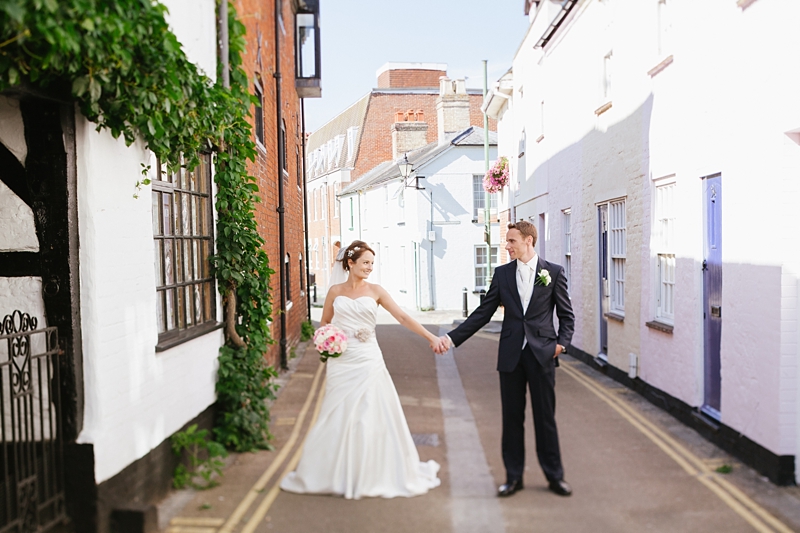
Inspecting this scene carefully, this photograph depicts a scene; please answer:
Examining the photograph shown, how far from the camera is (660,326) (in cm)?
982

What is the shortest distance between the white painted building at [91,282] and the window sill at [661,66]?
582cm

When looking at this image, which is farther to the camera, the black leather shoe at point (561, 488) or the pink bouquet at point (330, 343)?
the pink bouquet at point (330, 343)

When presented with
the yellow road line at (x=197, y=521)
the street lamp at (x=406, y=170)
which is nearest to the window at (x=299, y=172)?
the street lamp at (x=406, y=170)

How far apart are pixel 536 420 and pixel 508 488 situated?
59 cm

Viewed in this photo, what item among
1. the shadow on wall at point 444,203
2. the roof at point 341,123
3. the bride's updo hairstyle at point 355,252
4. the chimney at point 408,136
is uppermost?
the roof at point 341,123

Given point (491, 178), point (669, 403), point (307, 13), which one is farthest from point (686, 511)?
point (491, 178)

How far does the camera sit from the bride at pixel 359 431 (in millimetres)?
6418

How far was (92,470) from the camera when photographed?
5152mm

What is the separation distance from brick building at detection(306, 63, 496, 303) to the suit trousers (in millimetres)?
36828

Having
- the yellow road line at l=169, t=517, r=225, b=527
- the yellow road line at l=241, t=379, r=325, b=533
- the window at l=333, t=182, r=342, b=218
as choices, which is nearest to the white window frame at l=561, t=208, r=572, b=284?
the yellow road line at l=241, t=379, r=325, b=533

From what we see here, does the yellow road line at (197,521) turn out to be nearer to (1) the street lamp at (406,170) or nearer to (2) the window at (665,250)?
(2) the window at (665,250)

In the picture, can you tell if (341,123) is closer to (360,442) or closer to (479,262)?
(479,262)

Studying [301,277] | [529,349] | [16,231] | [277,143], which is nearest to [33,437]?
[16,231]

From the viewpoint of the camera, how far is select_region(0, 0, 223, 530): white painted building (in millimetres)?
5105
